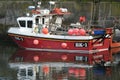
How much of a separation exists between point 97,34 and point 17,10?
773 cm

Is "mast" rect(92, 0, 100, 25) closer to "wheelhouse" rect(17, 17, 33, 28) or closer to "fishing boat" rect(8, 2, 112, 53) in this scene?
"fishing boat" rect(8, 2, 112, 53)

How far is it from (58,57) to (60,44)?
240 cm

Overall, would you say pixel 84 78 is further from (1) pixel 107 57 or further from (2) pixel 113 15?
(2) pixel 113 15

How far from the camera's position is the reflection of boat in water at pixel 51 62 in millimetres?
28172

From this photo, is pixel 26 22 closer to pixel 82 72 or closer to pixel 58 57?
pixel 58 57

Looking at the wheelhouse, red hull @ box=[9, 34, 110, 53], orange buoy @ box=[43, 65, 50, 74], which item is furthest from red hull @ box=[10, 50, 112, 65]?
orange buoy @ box=[43, 65, 50, 74]

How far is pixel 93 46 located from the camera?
35.2m

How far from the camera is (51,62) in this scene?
102 ft

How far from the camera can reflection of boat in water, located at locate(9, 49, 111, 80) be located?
28.2 m

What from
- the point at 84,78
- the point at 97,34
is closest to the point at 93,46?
the point at 97,34

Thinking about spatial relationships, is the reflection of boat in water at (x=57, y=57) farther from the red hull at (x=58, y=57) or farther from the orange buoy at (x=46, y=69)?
the orange buoy at (x=46, y=69)

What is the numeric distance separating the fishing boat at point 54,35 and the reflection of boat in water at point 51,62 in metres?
0.62

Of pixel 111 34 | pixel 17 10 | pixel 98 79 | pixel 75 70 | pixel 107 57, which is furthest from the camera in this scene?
pixel 17 10

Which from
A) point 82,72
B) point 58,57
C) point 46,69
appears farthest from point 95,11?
point 82,72
